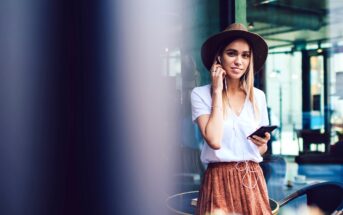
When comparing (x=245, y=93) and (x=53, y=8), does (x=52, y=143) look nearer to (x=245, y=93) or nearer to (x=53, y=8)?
(x=53, y=8)

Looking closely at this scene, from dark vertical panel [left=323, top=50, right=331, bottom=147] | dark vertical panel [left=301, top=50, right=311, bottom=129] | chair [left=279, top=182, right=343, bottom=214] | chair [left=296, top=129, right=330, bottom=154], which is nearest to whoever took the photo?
chair [left=279, top=182, right=343, bottom=214]

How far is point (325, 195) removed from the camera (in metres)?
2.59

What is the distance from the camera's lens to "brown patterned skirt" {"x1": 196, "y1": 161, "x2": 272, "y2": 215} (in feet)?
5.46

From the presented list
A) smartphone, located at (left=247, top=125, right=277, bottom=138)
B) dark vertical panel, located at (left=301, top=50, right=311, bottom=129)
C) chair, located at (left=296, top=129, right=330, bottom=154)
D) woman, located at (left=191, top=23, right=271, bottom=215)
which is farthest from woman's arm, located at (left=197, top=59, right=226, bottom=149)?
dark vertical panel, located at (left=301, top=50, right=311, bottom=129)

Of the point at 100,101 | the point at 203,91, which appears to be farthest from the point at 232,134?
the point at 100,101

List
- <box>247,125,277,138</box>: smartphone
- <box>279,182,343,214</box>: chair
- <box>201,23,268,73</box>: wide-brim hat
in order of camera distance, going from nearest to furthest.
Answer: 1. <box>247,125,277,138</box>: smartphone
2. <box>201,23,268,73</box>: wide-brim hat
3. <box>279,182,343,214</box>: chair

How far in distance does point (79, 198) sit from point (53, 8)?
51.0 inches

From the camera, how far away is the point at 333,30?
8.90 metres

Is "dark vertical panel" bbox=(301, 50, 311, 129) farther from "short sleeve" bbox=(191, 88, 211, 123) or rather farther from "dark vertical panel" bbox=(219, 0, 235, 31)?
"short sleeve" bbox=(191, 88, 211, 123)

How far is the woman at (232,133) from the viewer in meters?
1.66

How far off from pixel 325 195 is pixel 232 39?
1387mm

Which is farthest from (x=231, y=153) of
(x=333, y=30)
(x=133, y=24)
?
(x=333, y=30)

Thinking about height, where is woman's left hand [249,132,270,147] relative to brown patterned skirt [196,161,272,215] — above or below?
above

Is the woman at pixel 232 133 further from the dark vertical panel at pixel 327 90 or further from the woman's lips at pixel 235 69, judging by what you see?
the dark vertical panel at pixel 327 90
